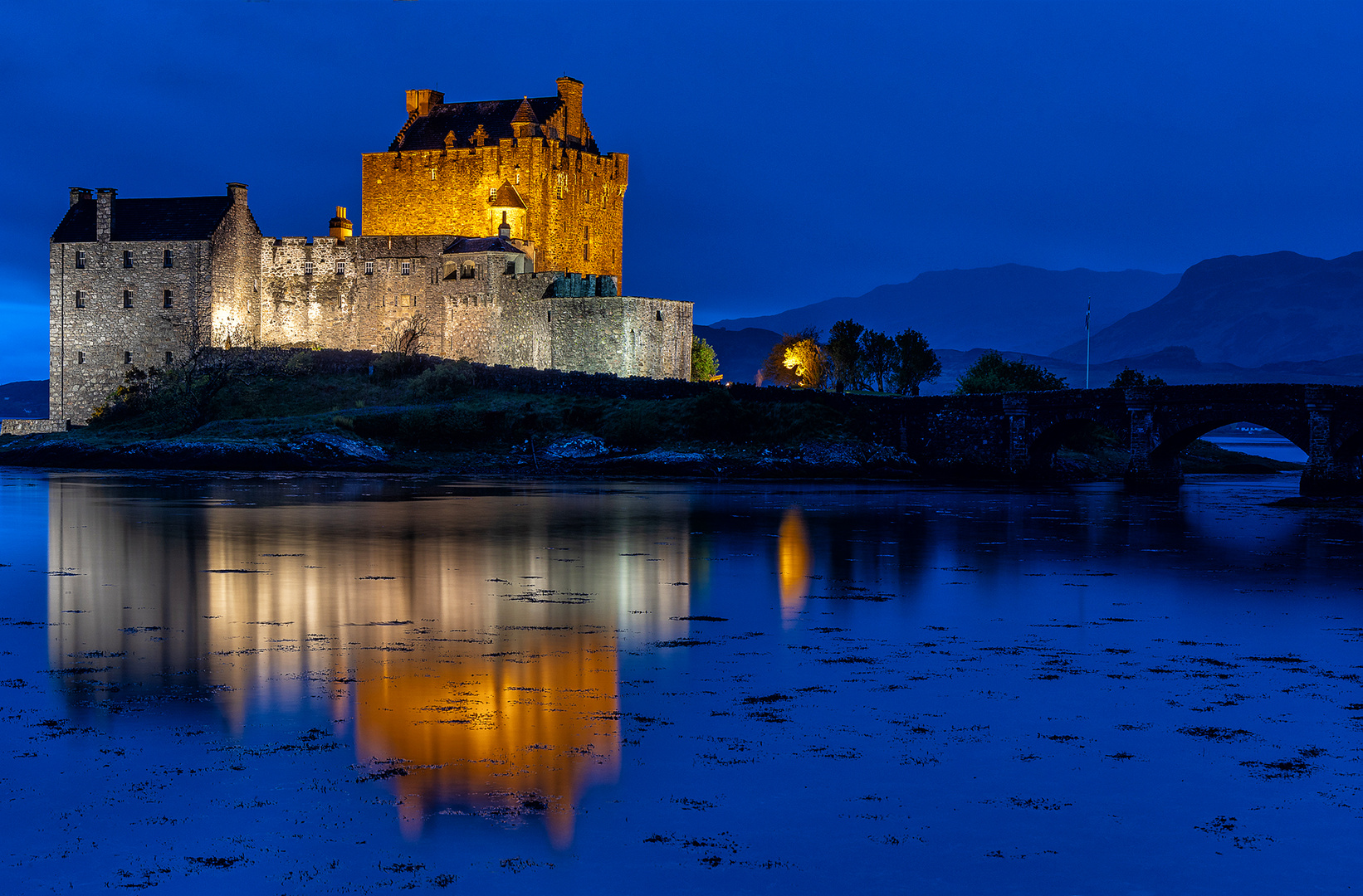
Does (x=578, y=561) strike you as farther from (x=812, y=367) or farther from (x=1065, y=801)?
(x=812, y=367)

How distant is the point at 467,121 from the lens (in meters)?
70.7

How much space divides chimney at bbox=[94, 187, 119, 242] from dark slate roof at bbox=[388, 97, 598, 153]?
15252 millimetres

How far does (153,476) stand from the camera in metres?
45.3

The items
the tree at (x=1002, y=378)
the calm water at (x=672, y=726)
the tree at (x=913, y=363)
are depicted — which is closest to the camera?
the calm water at (x=672, y=726)

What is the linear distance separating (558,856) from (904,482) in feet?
144

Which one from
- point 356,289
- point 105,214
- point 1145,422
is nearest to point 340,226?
point 356,289

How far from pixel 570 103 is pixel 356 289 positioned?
16497mm

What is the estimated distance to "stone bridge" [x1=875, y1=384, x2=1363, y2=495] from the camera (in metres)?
42.8

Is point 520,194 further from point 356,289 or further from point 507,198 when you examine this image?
point 356,289

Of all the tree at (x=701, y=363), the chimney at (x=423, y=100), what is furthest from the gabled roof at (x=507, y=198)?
the tree at (x=701, y=363)

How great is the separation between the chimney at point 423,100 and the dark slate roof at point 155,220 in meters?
13.4

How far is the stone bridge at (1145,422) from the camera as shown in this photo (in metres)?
42.8

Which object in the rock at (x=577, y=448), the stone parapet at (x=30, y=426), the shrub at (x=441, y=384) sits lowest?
the rock at (x=577, y=448)

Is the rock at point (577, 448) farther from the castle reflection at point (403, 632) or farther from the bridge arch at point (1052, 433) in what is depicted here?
the castle reflection at point (403, 632)
